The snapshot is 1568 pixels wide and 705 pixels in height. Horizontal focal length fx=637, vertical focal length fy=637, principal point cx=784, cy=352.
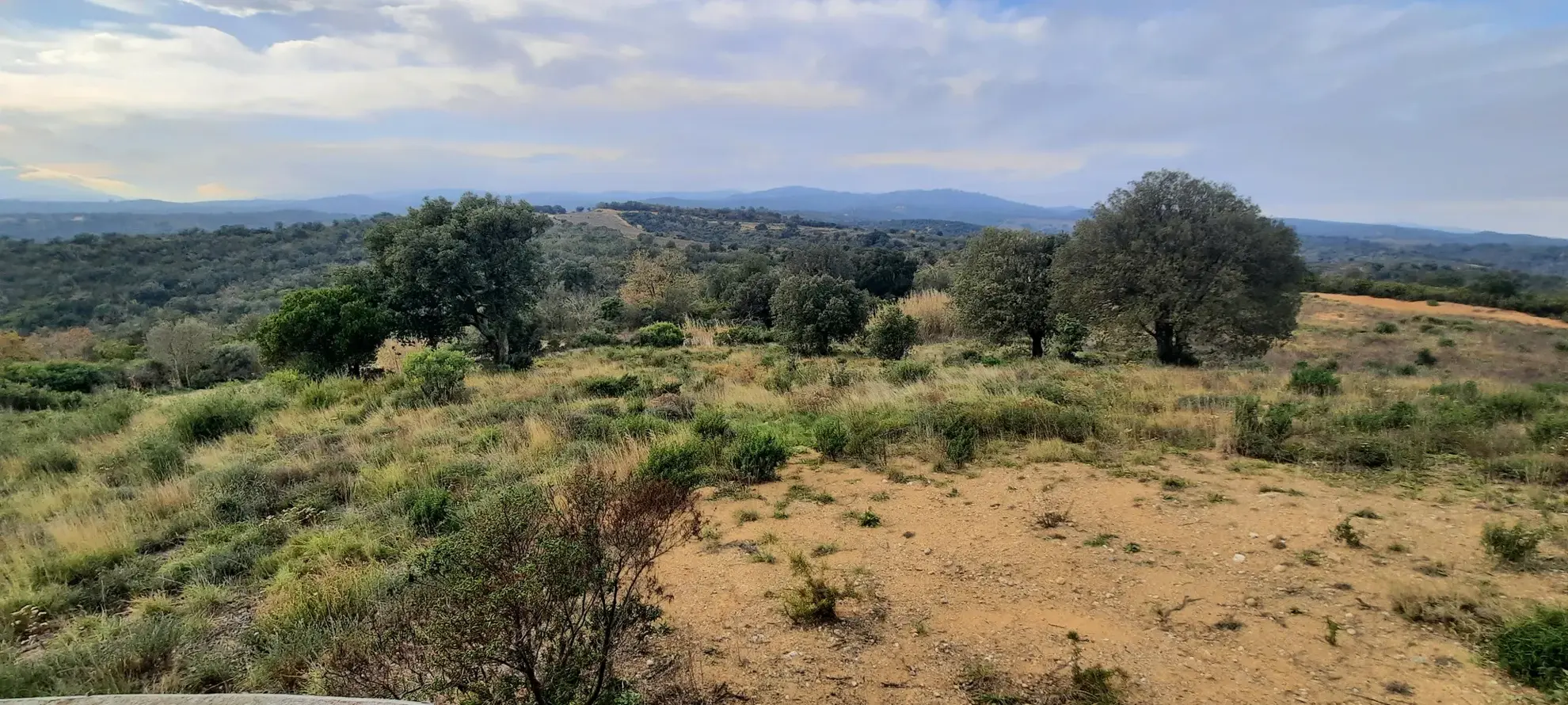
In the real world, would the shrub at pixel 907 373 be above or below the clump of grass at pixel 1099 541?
below

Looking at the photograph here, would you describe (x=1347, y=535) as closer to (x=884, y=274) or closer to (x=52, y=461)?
(x=52, y=461)

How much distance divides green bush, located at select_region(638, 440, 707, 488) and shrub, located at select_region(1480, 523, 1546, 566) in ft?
21.1

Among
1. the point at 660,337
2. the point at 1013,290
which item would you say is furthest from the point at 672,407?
the point at 660,337

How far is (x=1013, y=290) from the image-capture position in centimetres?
1792

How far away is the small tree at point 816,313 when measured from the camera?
19.1 m

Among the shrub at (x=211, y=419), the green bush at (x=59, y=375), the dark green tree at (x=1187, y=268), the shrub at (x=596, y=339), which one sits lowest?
the green bush at (x=59, y=375)

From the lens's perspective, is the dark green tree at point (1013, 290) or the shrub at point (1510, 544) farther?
the dark green tree at point (1013, 290)

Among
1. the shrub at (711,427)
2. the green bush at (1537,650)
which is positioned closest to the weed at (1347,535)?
the green bush at (1537,650)

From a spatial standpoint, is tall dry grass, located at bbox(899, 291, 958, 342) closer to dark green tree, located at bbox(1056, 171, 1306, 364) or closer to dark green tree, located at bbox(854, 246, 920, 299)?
dark green tree, located at bbox(1056, 171, 1306, 364)

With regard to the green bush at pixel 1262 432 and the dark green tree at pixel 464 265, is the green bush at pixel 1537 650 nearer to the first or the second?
the green bush at pixel 1262 432

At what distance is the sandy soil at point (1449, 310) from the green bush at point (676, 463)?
39.8 metres

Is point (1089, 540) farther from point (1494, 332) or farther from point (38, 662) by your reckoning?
point (1494, 332)

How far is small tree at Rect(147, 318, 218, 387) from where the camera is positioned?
71.0 ft

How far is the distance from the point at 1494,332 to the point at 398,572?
122ft
